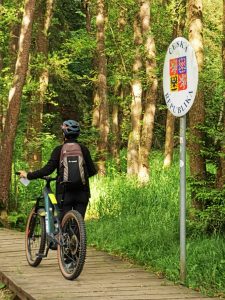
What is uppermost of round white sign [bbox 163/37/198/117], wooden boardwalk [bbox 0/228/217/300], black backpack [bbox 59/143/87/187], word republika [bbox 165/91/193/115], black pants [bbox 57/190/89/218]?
round white sign [bbox 163/37/198/117]

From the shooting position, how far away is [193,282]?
274 inches

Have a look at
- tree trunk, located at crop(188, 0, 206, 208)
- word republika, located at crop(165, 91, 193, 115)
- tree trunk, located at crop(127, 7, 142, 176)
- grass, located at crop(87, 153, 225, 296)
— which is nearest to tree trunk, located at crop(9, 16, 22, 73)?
tree trunk, located at crop(127, 7, 142, 176)

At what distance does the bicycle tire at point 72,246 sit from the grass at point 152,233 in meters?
1.30

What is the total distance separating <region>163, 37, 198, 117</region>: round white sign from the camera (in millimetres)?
6545

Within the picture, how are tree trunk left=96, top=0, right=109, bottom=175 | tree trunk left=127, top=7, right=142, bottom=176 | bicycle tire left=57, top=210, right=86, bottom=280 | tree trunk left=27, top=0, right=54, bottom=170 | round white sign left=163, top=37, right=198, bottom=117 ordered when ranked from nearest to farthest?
round white sign left=163, top=37, right=198, bottom=117 → bicycle tire left=57, top=210, right=86, bottom=280 → tree trunk left=27, top=0, right=54, bottom=170 → tree trunk left=127, top=7, right=142, bottom=176 → tree trunk left=96, top=0, right=109, bottom=175

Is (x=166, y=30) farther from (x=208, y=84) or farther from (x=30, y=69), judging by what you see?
(x=208, y=84)

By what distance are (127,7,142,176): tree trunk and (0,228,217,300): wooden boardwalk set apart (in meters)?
12.8

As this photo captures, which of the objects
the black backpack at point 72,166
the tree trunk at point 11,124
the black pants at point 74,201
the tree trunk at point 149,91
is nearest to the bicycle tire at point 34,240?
the black pants at point 74,201

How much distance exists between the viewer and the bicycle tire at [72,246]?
21.9ft

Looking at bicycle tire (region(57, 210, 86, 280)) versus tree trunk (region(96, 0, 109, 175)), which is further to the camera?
tree trunk (region(96, 0, 109, 175))

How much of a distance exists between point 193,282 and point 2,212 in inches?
359

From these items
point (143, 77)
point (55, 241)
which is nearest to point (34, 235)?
point (55, 241)

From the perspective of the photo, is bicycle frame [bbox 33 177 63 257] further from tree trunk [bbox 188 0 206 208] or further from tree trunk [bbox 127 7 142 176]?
tree trunk [bbox 127 7 142 176]

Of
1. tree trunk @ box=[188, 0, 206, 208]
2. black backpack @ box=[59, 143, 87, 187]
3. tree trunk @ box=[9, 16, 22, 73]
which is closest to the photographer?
black backpack @ box=[59, 143, 87, 187]
